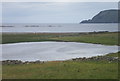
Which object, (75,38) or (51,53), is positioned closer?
(51,53)

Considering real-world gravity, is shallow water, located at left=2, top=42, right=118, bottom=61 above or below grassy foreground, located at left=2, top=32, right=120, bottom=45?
above

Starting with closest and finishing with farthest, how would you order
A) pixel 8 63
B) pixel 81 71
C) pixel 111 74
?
1. pixel 111 74
2. pixel 81 71
3. pixel 8 63

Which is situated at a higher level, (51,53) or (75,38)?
(51,53)

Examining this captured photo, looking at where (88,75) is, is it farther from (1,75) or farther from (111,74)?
(1,75)

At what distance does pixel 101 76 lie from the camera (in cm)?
2567

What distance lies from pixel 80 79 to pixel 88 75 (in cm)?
185

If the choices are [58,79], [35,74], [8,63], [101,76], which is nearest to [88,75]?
[101,76]

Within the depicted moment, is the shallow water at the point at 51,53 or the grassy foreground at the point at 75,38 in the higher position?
the shallow water at the point at 51,53

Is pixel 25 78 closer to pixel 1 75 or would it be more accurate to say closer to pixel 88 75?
pixel 1 75

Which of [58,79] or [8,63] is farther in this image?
[8,63]

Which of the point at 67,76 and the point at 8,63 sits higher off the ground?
the point at 67,76

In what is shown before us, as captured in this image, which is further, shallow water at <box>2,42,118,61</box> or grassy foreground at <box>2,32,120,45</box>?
grassy foreground at <box>2,32,120,45</box>

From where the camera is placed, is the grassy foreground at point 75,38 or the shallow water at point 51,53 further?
the grassy foreground at point 75,38

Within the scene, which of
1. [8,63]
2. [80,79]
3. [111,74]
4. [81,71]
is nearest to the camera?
[80,79]
